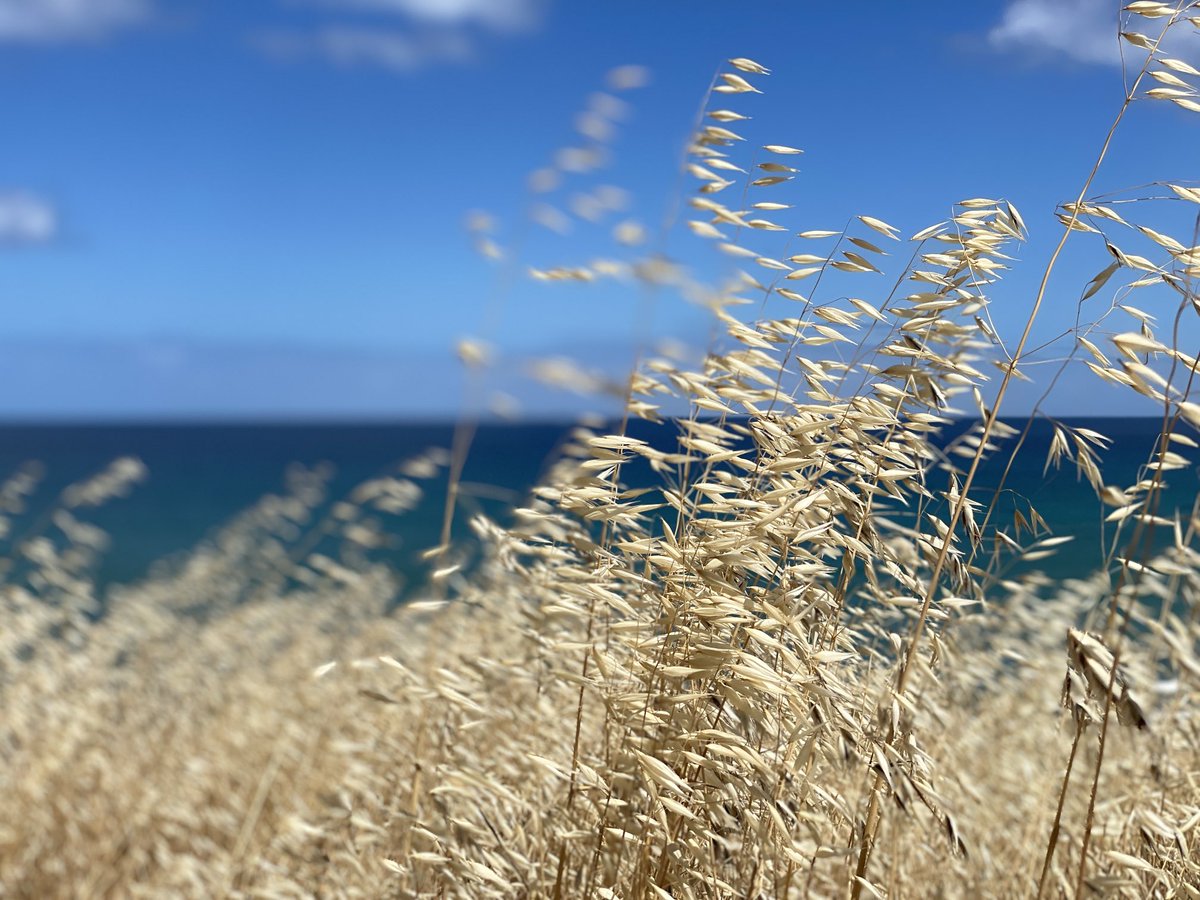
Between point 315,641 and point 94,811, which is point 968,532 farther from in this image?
point 315,641

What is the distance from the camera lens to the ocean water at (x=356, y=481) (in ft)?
6.09

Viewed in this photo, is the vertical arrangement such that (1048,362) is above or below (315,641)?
above

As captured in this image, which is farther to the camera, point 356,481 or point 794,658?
point 356,481

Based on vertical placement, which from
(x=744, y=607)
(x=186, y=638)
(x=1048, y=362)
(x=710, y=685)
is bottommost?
(x=186, y=638)

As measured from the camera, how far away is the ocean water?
186cm

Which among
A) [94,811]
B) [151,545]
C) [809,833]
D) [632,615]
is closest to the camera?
[632,615]

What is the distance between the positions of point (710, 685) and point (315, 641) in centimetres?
526

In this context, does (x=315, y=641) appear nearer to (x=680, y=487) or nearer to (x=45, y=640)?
(x=45, y=640)

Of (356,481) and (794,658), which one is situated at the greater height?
(794,658)

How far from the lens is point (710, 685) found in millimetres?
1690

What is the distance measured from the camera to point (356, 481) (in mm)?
39312

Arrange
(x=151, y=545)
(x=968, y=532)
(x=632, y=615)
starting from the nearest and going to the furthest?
(x=968, y=532), (x=632, y=615), (x=151, y=545)

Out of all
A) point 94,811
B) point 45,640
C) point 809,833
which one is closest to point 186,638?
point 45,640

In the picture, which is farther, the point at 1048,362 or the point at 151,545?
the point at 151,545
